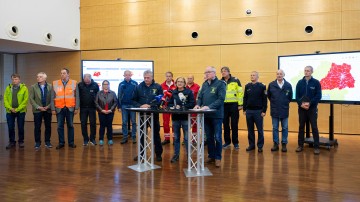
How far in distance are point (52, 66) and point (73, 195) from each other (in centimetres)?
897

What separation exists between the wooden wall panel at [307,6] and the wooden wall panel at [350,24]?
0.95ft

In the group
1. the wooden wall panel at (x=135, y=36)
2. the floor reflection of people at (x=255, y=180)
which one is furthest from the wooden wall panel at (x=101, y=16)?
the floor reflection of people at (x=255, y=180)

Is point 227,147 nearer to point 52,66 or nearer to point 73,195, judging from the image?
point 73,195

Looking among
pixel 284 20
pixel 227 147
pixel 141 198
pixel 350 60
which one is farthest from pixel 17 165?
pixel 284 20

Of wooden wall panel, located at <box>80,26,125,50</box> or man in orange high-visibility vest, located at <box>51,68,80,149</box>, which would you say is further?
wooden wall panel, located at <box>80,26,125,50</box>

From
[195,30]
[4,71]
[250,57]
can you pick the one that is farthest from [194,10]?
[4,71]

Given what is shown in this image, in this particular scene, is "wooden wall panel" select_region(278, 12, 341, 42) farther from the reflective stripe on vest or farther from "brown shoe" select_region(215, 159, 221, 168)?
the reflective stripe on vest

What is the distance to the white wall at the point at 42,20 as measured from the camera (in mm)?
8852

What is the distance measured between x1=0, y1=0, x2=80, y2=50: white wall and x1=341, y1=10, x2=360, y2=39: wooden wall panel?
26.4ft

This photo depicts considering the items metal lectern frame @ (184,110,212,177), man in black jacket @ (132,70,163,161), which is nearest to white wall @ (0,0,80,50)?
man in black jacket @ (132,70,163,161)

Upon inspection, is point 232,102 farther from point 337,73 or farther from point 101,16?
point 101,16

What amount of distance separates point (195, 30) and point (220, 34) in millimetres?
771

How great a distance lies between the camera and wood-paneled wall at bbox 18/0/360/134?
893cm

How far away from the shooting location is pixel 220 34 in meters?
9.98
